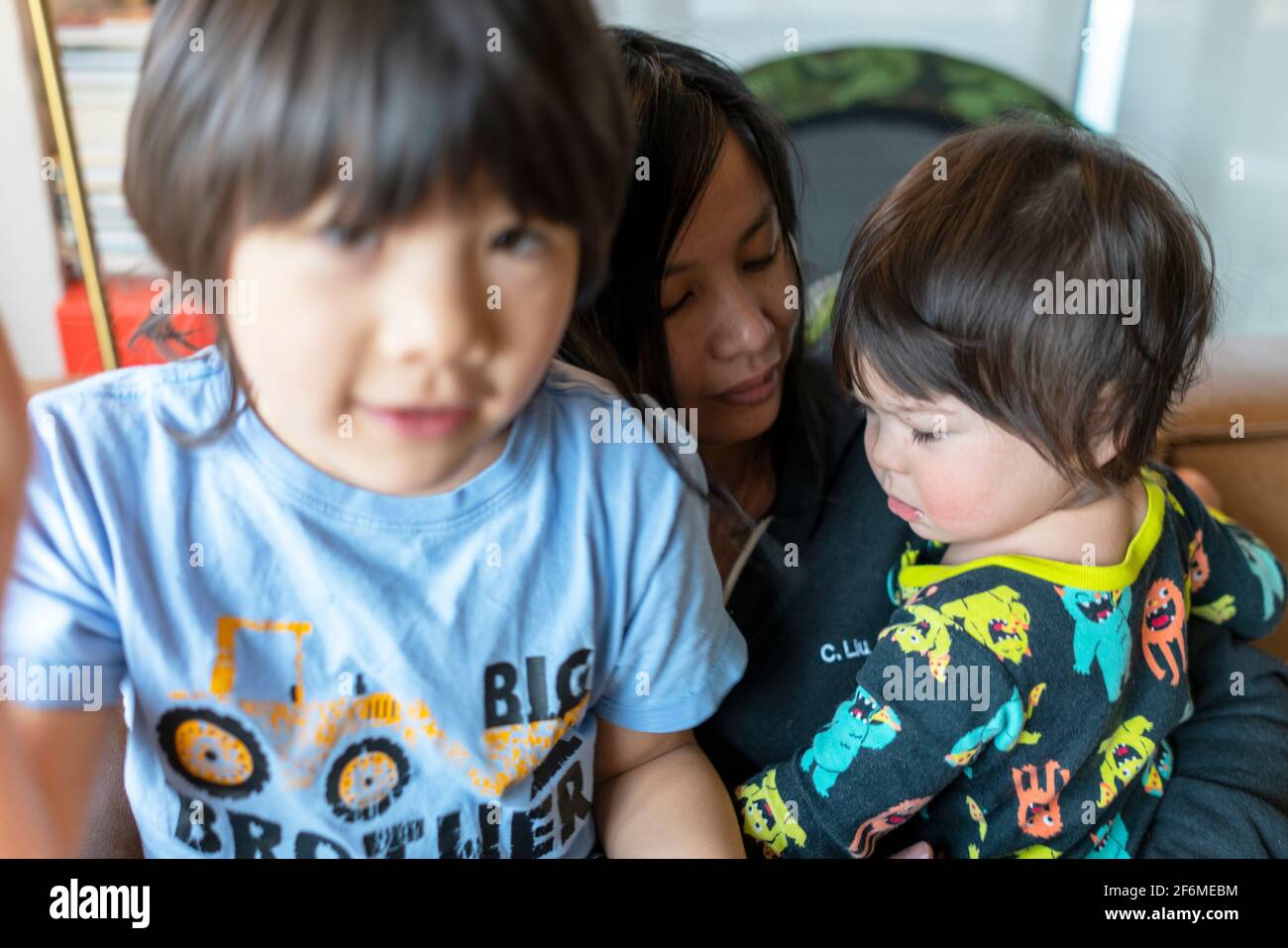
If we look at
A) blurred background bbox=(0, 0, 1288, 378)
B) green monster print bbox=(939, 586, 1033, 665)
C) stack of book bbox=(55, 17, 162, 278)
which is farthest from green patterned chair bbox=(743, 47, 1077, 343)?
green monster print bbox=(939, 586, 1033, 665)

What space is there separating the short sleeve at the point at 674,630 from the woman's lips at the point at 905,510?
22cm

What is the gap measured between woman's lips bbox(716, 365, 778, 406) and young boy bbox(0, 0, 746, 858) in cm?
22

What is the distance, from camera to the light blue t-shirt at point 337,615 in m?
0.64

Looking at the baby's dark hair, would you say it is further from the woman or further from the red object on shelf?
the red object on shelf

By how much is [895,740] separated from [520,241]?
48 cm

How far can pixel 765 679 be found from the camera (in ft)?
3.21

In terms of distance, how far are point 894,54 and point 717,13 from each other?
513 millimetres

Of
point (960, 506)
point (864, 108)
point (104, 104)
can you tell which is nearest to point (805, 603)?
point (960, 506)

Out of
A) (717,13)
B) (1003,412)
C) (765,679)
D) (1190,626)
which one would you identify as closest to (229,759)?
(765,679)

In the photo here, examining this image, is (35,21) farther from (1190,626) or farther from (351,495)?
(1190,626)

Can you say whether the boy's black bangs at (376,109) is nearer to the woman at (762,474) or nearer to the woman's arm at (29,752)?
the woman's arm at (29,752)

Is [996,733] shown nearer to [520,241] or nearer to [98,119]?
[520,241]

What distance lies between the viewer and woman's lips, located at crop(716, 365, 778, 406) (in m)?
0.99

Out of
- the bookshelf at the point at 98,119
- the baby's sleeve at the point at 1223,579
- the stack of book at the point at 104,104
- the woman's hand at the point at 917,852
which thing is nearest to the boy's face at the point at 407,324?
the woman's hand at the point at 917,852
